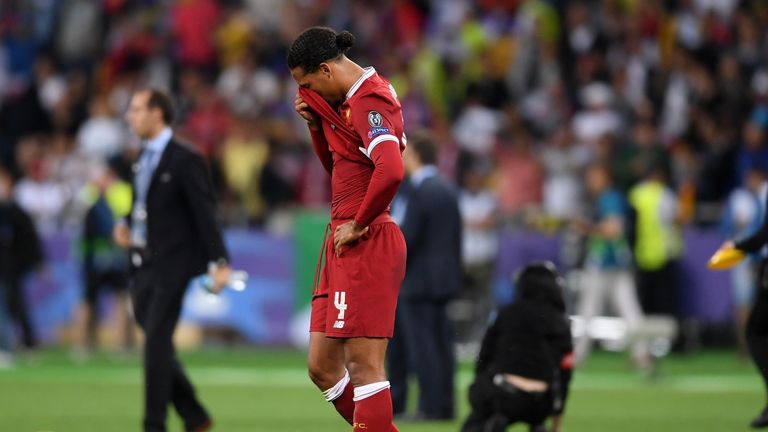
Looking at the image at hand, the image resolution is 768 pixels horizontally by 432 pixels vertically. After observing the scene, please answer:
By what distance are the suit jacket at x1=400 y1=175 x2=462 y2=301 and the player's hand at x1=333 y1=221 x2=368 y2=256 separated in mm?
5574

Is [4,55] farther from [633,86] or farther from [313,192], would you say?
[633,86]

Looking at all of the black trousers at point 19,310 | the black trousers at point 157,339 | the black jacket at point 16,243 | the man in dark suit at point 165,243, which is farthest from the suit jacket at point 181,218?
the black trousers at point 19,310

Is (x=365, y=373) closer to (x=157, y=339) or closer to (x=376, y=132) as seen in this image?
(x=376, y=132)

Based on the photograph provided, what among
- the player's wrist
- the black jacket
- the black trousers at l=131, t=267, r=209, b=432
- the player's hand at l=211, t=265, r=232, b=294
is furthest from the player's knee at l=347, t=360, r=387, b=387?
the black jacket

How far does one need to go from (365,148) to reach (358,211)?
0.35 m

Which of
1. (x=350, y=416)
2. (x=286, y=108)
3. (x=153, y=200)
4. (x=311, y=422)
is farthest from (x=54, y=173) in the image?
(x=350, y=416)

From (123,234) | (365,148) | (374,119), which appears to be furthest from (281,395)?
(374,119)

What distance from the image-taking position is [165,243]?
11219mm

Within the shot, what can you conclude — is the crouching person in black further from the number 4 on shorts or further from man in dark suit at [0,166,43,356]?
man in dark suit at [0,166,43,356]

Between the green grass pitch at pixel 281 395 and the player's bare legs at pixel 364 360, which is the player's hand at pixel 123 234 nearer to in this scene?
the green grass pitch at pixel 281 395

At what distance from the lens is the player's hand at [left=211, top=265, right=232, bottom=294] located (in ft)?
36.1

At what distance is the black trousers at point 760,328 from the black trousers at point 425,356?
3045 mm

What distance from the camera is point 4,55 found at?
28.5 m

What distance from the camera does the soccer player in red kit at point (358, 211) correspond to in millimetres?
8562
